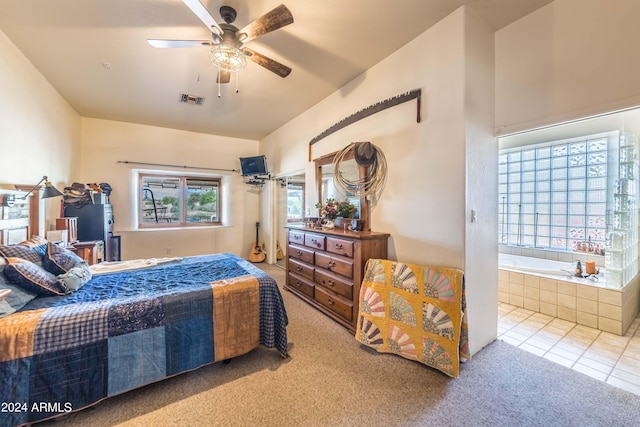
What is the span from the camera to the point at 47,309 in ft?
4.74

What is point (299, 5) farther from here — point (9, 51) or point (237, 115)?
point (9, 51)

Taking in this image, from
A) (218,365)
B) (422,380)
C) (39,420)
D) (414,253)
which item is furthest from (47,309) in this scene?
(414,253)

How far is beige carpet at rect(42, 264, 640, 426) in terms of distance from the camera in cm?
143

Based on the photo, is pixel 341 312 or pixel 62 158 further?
pixel 62 158

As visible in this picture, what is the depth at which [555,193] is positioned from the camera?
3.85 metres

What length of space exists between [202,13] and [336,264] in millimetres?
2355

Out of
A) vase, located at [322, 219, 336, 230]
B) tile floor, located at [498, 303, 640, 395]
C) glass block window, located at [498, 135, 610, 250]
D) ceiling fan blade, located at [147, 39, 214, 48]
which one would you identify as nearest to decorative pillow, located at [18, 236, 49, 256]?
ceiling fan blade, located at [147, 39, 214, 48]

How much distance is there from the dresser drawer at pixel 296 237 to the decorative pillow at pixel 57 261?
2.18 metres

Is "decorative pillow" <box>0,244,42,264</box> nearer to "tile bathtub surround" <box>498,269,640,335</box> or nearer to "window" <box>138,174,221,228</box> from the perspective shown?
"window" <box>138,174,221,228</box>

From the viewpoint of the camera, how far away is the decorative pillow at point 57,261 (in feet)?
6.09

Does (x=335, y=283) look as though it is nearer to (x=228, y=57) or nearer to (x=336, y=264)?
(x=336, y=264)

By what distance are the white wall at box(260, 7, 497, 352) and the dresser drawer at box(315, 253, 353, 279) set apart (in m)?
0.47

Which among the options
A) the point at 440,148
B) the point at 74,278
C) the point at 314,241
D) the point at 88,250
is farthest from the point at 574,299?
the point at 88,250

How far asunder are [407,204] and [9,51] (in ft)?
13.3
